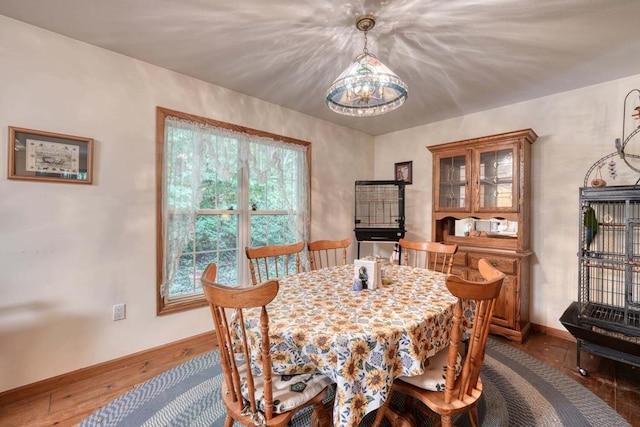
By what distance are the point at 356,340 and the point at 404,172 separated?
3257 mm

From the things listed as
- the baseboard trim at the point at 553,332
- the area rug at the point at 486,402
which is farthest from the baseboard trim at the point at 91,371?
the baseboard trim at the point at 553,332

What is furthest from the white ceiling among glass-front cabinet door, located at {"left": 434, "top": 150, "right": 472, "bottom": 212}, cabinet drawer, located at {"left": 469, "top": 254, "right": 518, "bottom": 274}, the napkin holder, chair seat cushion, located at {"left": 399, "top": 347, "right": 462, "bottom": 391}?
chair seat cushion, located at {"left": 399, "top": 347, "right": 462, "bottom": 391}

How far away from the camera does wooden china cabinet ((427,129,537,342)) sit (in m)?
2.64

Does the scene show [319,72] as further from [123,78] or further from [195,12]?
[123,78]

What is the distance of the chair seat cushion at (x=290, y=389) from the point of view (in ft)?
3.58

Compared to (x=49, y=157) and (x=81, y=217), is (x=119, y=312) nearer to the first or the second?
(x=81, y=217)

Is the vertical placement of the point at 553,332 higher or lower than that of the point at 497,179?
lower

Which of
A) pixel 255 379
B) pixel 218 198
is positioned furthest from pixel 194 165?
pixel 255 379

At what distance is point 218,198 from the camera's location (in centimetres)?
275

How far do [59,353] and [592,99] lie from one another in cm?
480

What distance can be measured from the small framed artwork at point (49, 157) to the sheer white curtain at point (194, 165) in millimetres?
526

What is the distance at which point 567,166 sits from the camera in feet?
8.83

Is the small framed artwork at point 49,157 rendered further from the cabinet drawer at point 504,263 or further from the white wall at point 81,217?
the cabinet drawer at point 504,263

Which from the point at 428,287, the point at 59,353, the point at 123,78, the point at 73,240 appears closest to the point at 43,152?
the point at 73,240
